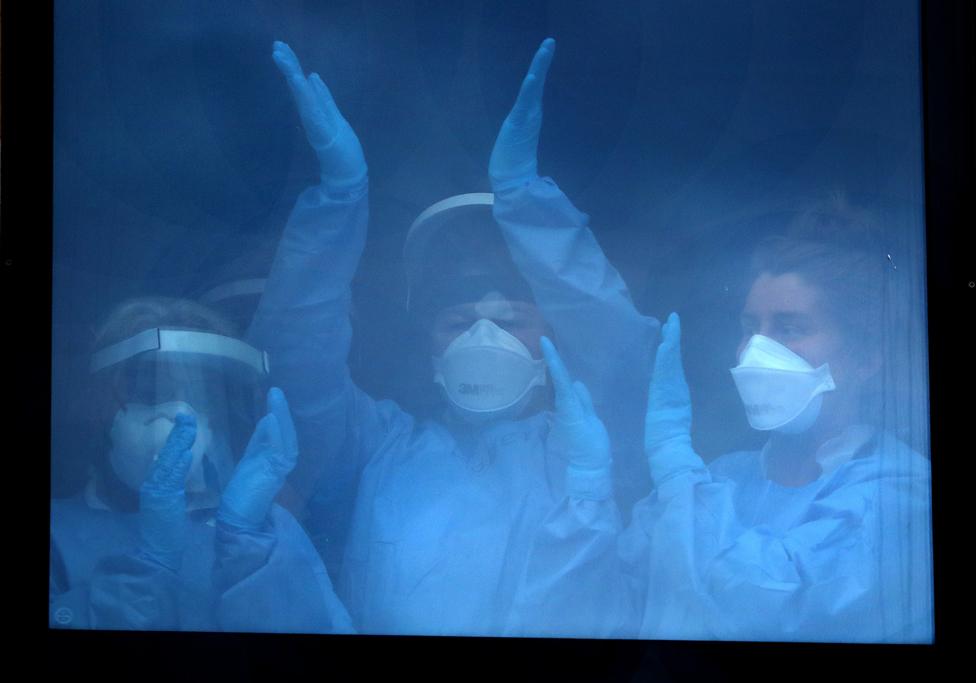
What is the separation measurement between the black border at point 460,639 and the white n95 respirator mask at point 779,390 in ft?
0.80

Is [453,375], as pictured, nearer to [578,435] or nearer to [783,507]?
[578,435]

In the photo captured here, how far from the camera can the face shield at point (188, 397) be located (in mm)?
1793

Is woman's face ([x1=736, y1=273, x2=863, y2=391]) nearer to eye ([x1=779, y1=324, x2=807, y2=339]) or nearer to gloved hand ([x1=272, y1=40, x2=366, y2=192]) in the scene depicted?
eye ([x1=779, y1=324, x2=807, y2=339])

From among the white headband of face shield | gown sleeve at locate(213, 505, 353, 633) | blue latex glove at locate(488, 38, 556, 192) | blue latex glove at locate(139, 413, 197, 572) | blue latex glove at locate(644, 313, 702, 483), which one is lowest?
gown sleeve at locate(213, 505, 353, 633)

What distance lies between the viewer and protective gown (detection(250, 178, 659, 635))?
1.77 m

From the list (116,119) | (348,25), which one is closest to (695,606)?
(348,25)

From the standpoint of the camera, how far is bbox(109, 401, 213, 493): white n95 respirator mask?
5.90 ft

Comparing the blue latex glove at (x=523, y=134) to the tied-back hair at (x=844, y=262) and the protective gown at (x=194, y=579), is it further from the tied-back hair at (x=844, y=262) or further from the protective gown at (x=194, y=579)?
the protective gown at (x=194, y=579)

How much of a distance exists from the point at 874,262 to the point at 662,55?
626 millimetres

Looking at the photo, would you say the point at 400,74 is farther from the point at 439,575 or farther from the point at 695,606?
the point at 695,606

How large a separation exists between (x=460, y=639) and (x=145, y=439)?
80 centimetres

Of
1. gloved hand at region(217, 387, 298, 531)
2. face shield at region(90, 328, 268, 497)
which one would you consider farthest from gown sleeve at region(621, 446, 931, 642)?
face shield at region(90, 328, 268, 497)

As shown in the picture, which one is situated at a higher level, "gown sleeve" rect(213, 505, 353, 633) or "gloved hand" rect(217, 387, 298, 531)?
"gloved hand" rect(217, 387, 298, 531)

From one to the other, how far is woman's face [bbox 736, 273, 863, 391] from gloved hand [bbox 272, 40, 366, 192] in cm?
88
